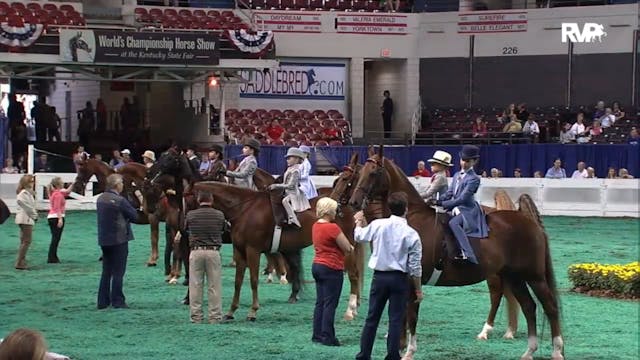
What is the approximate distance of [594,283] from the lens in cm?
1727

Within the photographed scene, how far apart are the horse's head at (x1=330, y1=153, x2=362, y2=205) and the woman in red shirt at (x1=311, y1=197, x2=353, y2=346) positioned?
1.92ft

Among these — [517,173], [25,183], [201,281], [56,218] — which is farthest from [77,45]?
[201,281]

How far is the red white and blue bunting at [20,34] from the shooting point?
31.8m

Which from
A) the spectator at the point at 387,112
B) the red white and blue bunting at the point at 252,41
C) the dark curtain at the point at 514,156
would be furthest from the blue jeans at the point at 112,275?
the spectator at the point at 387,112

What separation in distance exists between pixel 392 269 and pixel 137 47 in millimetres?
23229

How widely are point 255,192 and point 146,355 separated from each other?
4.05 m

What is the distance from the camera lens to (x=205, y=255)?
13.9 m

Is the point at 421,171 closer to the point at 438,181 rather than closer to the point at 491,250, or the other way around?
the point at 438,181

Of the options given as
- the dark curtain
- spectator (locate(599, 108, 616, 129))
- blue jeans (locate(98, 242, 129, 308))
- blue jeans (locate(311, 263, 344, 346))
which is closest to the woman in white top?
blue jeans (locate(98, 242, 129, 308))

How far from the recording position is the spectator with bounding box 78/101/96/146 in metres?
36.9

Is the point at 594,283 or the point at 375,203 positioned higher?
the point at 375,203

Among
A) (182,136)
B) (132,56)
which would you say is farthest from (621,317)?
(182,136)

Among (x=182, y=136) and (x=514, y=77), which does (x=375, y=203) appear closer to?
(x=182, y=136)

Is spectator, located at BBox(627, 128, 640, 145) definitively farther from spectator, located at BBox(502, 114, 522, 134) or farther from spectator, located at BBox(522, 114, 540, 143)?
spectator, located at BBox(502, 114, 522, 134)
